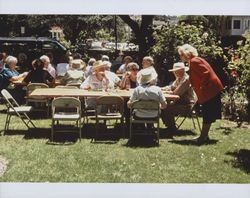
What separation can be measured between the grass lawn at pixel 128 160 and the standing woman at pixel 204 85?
1.22ft

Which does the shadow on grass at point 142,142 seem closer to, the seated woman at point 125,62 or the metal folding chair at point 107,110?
the metal folding chair at point 107,110

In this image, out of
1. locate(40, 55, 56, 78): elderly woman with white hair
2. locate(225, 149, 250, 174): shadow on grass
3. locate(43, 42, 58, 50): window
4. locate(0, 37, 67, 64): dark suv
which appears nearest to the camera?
locate(225, 149, 250, 174): shadow on grass

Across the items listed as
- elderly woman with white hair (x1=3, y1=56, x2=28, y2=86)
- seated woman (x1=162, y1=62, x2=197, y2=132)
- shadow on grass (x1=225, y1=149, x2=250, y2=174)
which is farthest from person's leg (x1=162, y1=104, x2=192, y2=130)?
elderly woman with white hair (x1=3, y1=56, x2=28, y2=86)

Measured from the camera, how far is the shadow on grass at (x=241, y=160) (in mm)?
6965

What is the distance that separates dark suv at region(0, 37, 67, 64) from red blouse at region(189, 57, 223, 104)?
5680 millimetres

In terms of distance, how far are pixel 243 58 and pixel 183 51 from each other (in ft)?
3.15

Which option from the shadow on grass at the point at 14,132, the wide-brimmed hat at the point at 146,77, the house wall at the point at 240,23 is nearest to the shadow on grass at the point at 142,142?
the wide-brimmed hat at the point at 146,77

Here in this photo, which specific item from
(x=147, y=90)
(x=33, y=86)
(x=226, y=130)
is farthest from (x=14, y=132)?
(x=226, y=130)

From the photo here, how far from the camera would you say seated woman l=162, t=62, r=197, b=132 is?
28.8 ft

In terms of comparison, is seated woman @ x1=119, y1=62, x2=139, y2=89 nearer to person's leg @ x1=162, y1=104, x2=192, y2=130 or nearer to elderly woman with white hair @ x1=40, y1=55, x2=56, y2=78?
person's leg @ x1=162, y1=104, x2=192, y2=130

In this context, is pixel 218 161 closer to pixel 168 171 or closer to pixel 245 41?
pixel 168 171

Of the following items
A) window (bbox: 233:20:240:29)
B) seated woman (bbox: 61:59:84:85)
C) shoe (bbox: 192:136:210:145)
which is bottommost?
shoe (bbox: 192:136:210:145)

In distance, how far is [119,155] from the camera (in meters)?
7.53

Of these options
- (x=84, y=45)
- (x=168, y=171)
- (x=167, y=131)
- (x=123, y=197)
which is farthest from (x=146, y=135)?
(x=84, y=45)
